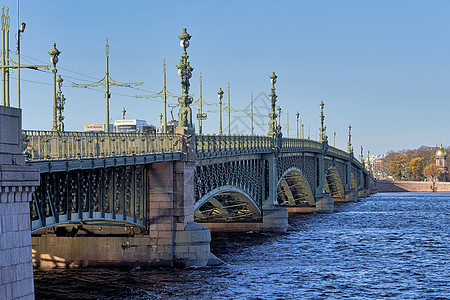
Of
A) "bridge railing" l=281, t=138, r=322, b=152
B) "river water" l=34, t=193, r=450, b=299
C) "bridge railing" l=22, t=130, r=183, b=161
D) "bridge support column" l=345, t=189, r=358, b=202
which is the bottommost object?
"river water" l=34, t=193, r=450, b=299

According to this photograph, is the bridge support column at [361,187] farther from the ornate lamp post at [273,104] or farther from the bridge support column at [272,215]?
the bridge support column at [272,215]

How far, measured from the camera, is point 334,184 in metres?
127

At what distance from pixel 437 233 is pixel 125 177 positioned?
134 feet

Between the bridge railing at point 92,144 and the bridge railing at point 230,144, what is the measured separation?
5.43 metres

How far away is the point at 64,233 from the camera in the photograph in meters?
36.2

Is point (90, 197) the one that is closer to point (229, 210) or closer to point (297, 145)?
point (229, 210)

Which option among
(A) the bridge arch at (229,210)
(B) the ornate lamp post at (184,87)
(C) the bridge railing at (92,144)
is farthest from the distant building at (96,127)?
(C) the bridge railing at (92,144)

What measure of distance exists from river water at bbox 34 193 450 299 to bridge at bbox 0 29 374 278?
47.5 inches

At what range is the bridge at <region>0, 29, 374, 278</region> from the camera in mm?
25812

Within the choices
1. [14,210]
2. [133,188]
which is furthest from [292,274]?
[14,210]

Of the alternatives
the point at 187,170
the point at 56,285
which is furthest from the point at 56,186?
the point at 187,170

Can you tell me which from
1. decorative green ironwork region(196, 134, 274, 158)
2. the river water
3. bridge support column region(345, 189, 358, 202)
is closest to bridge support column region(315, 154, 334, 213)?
the river water

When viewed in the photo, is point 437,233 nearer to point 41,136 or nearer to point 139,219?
point 139,219

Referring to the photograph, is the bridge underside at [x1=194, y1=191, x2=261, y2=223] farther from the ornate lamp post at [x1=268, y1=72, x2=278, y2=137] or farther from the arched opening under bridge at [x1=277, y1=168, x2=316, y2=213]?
the arched opening under bridge at [x1=277, y1=168, x2=316, y2=213]
